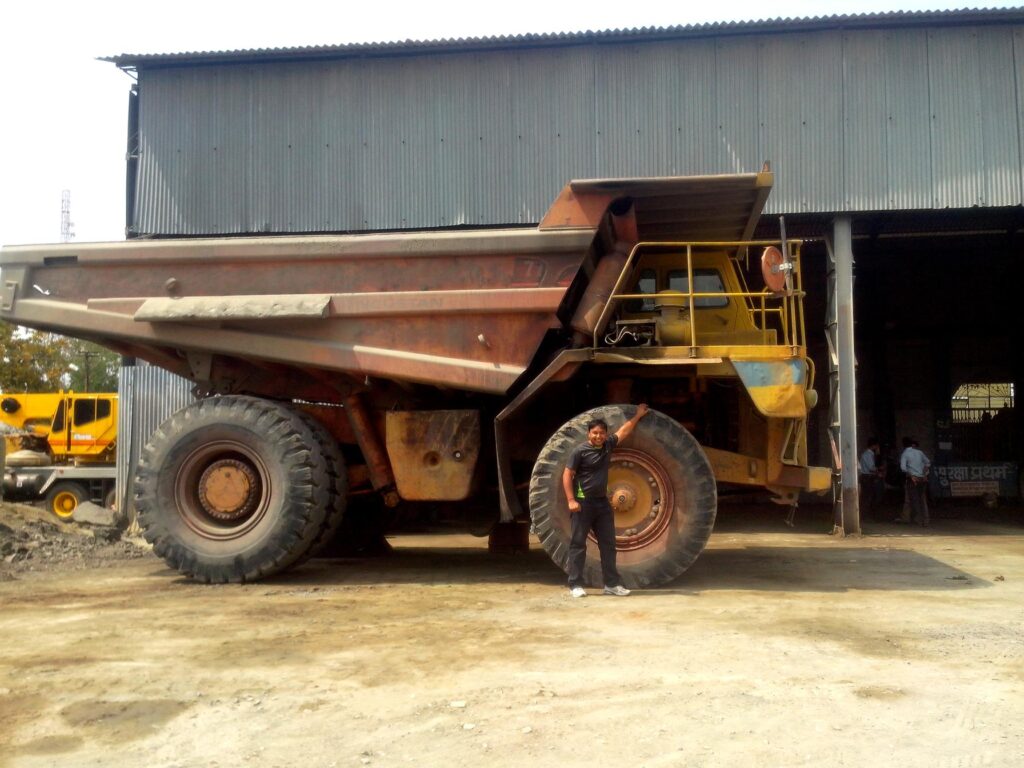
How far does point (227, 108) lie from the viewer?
547 inches

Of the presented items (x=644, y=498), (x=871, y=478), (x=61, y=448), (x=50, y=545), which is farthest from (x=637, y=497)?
(x=61, y=448)

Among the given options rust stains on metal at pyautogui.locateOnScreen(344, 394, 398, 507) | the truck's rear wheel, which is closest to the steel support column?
rust stains on metal at pyautogui.locateOnScreen(344, 394, 398, 507)

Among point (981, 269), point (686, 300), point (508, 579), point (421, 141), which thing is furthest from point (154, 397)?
point (981, 269)

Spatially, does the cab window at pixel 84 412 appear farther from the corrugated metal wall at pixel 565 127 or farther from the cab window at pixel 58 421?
the corrugated metal wall at pixel 565 127

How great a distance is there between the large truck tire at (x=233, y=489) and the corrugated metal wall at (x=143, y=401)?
5335 mm

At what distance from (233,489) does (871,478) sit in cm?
1428

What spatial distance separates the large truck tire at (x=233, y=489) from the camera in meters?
8.26

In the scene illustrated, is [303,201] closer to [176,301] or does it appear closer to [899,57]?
[176,301]

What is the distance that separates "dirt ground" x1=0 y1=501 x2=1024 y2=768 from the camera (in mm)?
4074

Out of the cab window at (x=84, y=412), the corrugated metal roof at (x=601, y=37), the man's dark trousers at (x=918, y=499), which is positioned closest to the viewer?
the corrugated metal roof at (x=601, y=37)

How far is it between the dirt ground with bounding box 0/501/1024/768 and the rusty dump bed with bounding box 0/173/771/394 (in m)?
2.14

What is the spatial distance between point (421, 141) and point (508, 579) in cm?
755

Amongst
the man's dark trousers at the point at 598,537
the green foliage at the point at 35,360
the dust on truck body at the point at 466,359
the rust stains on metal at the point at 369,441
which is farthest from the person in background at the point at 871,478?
the green foliage at the point at 35,360

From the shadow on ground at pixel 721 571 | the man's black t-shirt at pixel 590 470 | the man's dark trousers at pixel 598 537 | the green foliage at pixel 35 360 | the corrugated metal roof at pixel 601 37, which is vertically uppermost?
the corrugated metal roof at pixel 601 37
